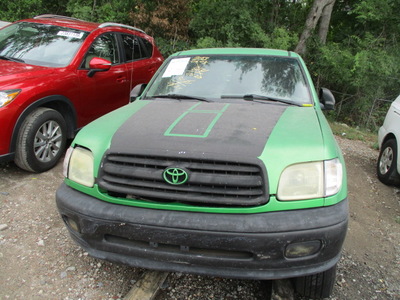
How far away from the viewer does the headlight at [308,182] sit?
2.03 m

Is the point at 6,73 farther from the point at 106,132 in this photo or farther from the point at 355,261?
the point at 355,261

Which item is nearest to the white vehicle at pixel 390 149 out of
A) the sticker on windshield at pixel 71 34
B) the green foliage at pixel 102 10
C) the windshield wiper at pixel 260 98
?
the windshield wiper at pixel 260 98

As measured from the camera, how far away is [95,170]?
2.25 m

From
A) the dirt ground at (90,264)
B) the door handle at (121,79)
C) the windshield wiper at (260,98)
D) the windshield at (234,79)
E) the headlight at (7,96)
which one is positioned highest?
the windshield at (234,79)

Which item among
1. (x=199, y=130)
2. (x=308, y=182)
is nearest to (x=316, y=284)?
(x=308, y=182)

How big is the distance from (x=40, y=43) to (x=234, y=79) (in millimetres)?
3014

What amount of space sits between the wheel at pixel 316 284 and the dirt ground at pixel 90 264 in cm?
25

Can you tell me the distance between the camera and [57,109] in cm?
447

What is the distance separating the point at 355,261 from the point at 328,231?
51.3 inches

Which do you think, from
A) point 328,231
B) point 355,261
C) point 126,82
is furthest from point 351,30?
point 328,231

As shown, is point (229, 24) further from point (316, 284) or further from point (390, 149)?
point (316, 284)

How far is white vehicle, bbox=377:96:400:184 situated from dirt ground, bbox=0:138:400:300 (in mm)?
654

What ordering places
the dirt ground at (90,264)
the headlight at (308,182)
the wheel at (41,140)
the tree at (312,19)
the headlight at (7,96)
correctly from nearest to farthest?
the headlight at (308,182) < the dirt ground at (90,264) < the headlight at (7,96) < the wheel at (41,140) < the tree at (312,19)

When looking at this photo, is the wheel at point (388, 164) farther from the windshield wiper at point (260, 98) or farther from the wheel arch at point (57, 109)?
the wheel arch at point (57, 109)
